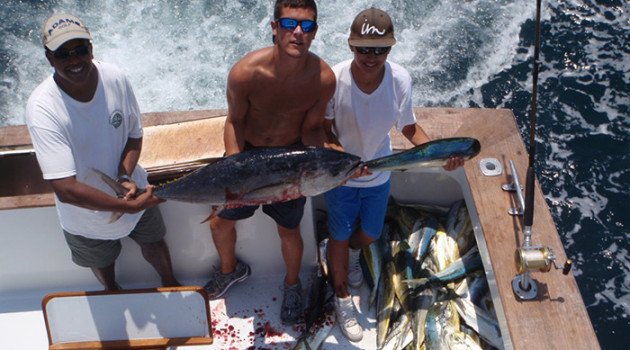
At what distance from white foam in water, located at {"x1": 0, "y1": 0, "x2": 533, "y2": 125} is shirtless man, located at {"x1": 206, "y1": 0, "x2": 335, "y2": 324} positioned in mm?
4115

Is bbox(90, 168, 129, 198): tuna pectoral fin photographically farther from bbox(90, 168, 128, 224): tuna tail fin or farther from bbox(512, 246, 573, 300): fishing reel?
bbox(512, 246, 573, 300): fishing reel

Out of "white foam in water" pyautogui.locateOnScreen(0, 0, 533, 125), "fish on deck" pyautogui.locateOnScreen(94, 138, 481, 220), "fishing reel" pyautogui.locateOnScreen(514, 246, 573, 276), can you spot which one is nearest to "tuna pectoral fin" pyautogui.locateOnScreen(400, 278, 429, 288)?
"fishing reel" pyautogui.locateOnScreen(514, 246, 573, 276)

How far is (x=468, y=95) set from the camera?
6.95 m

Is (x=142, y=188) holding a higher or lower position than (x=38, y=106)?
lower

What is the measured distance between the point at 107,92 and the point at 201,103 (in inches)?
172

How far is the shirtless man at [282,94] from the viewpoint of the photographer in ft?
7.78

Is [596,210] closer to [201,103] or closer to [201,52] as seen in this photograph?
[201,103]

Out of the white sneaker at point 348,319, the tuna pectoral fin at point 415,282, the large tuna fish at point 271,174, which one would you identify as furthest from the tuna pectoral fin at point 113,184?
the tuna pectoral fin at point 415,282

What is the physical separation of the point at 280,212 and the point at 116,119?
94 cm

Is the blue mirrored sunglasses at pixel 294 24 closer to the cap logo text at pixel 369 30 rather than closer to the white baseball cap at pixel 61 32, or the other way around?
the cap logo text at pixel 369 30

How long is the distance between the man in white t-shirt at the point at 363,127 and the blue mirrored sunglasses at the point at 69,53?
111 cm

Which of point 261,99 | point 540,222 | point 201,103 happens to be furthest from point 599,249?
point 201,103

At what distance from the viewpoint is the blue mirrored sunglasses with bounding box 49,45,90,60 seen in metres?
2.28

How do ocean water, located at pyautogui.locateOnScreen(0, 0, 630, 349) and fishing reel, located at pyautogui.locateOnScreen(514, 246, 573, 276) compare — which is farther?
ocean water, located at pyautogui.locateOnScreen(0, 0, 630, 349)
